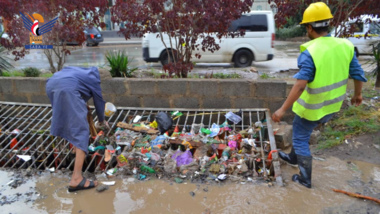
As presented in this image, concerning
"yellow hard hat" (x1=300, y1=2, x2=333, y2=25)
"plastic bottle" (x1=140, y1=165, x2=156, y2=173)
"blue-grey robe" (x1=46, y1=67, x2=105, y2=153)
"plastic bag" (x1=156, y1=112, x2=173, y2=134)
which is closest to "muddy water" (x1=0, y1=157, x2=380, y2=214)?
"plastic bottle" (x1=140, y1=165, x2=156, y2=173)

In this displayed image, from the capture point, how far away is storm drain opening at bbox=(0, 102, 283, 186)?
11.6 feet

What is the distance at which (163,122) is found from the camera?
4531 millimetres

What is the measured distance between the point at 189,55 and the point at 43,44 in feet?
10.4

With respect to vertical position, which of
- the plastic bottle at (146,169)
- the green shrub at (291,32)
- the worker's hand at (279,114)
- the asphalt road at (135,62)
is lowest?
the plastic bottle at (146,169)

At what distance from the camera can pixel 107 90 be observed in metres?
5.39

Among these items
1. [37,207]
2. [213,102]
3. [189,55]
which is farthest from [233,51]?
[37,207]

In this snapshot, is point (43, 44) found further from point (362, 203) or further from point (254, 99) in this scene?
point (362, 203)

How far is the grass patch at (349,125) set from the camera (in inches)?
165

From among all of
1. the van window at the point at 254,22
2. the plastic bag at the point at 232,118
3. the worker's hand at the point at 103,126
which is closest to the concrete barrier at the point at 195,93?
the plastic bag at the point at 232,118

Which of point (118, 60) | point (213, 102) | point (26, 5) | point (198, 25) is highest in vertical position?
point (26, 5)

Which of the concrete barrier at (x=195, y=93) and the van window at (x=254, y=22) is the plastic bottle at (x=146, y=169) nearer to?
the concrete barrier at (x=195, y=93)

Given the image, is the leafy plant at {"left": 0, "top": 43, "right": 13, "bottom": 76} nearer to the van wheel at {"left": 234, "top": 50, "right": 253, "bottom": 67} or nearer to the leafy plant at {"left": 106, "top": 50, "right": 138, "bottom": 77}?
the leafy plant at {"left": 106, "top": 50, "right": 138, "bottom": 77}

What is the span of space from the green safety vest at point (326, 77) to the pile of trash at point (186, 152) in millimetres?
877

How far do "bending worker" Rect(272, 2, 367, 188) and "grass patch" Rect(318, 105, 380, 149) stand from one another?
124 centimetres
